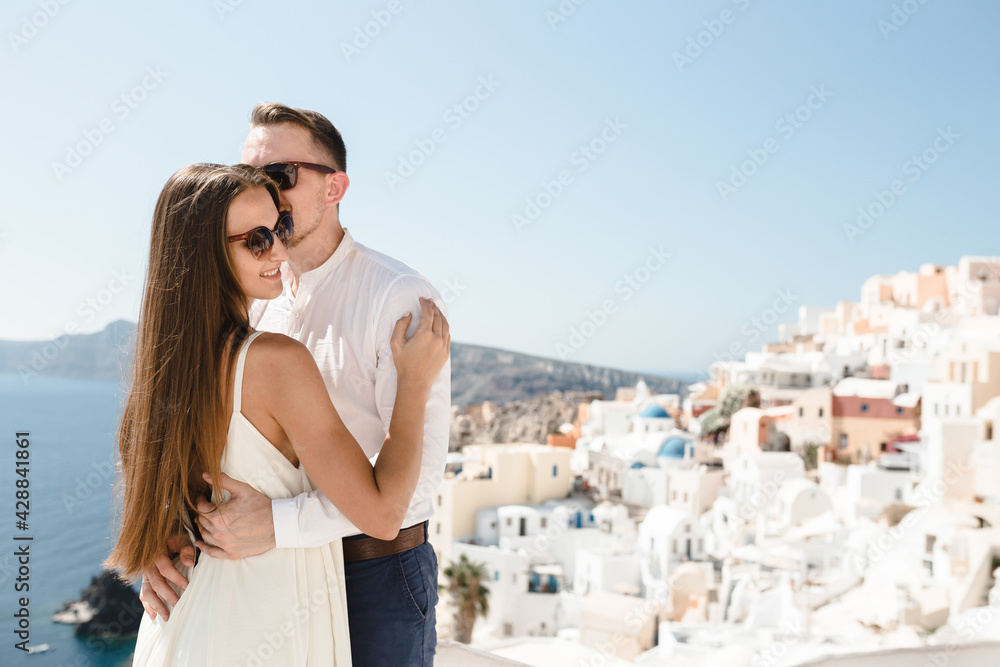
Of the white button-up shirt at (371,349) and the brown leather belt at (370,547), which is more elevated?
the white button-up shirt at (371,349)

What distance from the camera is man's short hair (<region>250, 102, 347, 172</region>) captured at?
154cm

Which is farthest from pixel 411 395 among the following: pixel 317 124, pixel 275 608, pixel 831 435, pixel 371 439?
pixel 831 435

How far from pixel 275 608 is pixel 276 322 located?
703 millimetres

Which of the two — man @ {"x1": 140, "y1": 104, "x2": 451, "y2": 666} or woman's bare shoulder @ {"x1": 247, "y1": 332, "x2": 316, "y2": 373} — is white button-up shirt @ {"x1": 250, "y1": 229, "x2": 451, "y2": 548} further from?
woman's bare shoulder @ {"x1": 247, "y1": 332, "x2": 316, "y2": 373}

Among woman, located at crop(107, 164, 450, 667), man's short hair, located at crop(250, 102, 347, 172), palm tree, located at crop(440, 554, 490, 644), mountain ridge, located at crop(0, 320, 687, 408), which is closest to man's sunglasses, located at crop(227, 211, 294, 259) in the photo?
woman, located at crop(107, 164, 450, 667)

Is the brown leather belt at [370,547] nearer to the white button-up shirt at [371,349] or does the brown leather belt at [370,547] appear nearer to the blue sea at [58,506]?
the white button-up shirt at [371,349]

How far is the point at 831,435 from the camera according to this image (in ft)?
72.5

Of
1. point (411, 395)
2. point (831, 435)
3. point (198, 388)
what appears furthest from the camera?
point (831, 435)

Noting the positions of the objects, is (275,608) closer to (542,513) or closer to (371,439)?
(371,439)

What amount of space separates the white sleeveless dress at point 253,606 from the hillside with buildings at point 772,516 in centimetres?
697

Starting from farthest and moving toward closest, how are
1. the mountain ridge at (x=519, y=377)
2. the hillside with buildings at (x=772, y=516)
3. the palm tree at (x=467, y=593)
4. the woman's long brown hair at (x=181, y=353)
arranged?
1. the mountain ridge at (x=519, y=377)
2. the palm tree at (x=467, y=593)
3. the hillside with buildings at (x=772, y=516)
4. the woman's long brown hair at (x=181, y=353)

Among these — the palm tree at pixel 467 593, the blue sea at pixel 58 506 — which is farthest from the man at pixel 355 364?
the palm tree at pixel 467 593

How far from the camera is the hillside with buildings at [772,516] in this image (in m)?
11.9

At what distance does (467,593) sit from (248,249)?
17.7 metres
